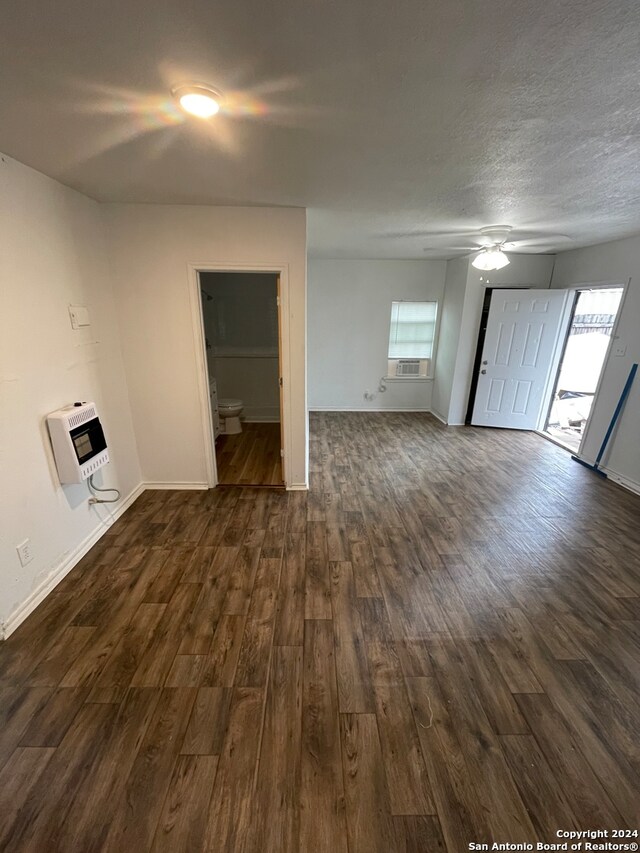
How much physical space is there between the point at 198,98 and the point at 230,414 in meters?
3.70

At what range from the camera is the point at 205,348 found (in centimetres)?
299

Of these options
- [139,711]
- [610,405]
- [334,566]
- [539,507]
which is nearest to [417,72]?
[334,566]

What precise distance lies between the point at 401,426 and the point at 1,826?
498 cm

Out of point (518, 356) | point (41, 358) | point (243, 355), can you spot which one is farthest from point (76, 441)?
point (518, 356)

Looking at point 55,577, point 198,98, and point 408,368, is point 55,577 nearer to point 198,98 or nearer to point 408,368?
point 198,98

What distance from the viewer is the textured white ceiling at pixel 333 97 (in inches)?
36.1

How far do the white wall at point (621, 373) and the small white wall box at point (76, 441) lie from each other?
Result: 4.77 meters

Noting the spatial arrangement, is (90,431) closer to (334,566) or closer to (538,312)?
(334,566)

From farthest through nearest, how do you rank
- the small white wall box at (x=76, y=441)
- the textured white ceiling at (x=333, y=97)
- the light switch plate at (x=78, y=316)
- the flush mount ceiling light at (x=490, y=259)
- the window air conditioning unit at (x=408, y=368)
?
the window air conditioning unit at (x=408, y=368)
the flush mount ceiling light at (x=490, y=259)
the light switch plate at (x=78, y=316)
the small white wall box at (x=76, y=441)
the textured white ceiling at (x=333, y=97)

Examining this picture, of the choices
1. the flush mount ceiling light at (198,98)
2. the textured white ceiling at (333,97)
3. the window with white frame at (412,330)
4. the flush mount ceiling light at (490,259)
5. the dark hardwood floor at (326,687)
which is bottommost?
the dark hardwood floor at (326,687)

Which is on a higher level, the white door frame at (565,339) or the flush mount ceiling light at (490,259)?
the flush mount ceiling light at (490,259)

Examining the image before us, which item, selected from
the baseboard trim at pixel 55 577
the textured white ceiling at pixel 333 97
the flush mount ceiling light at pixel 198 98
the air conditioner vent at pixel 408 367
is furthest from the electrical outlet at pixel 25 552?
the air conditioner vent at pixel 408 367

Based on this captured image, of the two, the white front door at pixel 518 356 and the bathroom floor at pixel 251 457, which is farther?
the white front door at pixel 518 356

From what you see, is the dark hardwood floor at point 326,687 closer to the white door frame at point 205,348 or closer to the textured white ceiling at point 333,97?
the white door frame at point 205,348
